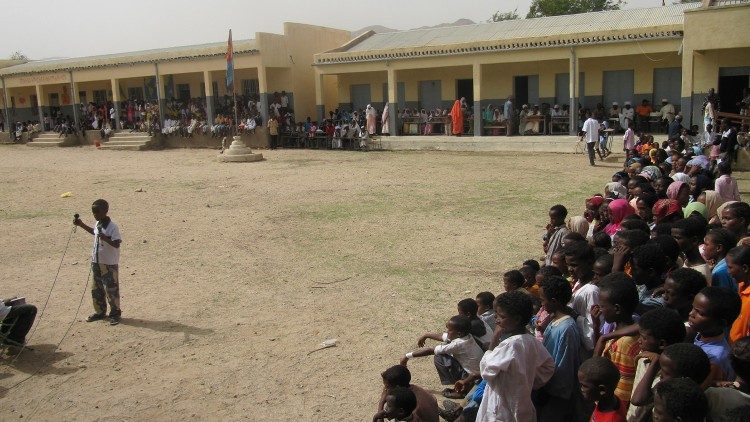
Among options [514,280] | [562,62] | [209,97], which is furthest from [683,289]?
[209,97]

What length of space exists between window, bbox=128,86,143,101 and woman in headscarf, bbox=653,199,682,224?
29.8 meters

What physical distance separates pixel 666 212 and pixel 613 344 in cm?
267

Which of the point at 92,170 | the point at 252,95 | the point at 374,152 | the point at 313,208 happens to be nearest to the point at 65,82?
the point at 252,95

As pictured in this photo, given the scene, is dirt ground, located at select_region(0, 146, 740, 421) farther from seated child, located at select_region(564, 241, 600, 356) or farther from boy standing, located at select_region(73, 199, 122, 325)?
seated child, located at select_region(564, 241, 600, 356)

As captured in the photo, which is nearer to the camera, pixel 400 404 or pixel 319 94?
pixel 400 404

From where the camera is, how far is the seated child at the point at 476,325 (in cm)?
457

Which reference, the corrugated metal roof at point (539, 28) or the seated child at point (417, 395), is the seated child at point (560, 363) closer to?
the seated child at point (417, 395)

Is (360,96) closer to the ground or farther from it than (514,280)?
farther from it

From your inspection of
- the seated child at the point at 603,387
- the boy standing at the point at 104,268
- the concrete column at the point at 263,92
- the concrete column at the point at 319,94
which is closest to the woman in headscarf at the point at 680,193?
the seated child at the point at 603,387

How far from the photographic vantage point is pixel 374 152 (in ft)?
74.6

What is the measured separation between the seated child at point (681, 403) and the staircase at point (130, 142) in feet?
89.5

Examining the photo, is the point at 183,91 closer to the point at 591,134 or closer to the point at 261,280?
the point at 591,134

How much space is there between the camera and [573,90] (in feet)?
66.8

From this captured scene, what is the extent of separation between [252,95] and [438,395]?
24.8 m
